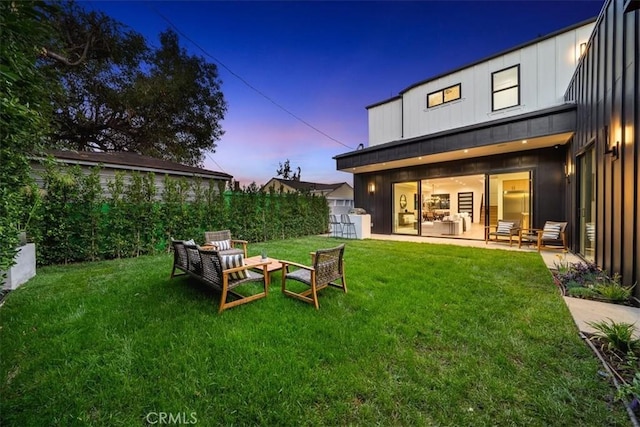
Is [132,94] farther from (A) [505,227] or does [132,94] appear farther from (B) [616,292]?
(B) [616,292]

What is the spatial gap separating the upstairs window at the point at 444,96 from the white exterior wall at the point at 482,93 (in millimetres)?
138

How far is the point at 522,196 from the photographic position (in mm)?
9977

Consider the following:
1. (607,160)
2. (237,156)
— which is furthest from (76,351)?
(237,156)

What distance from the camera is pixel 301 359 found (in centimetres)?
221

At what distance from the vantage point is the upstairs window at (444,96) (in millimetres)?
9945

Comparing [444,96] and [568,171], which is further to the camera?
[444,96]

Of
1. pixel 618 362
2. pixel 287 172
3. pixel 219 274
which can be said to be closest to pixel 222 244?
pixel 219 274

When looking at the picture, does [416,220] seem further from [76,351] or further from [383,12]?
[76,351]

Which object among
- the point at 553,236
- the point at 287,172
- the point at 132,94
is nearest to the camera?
the point at 553,236

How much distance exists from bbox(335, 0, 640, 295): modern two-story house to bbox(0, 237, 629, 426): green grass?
95.4 inches

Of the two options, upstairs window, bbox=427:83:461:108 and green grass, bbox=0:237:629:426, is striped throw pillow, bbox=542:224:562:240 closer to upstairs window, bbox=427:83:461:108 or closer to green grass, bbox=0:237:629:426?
green grass, bbox=0:237:629:426

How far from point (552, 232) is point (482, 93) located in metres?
5.39

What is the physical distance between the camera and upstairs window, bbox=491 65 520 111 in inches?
339

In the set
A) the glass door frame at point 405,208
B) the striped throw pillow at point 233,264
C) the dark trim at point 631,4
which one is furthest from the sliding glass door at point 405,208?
the dark trim at point 631,4
